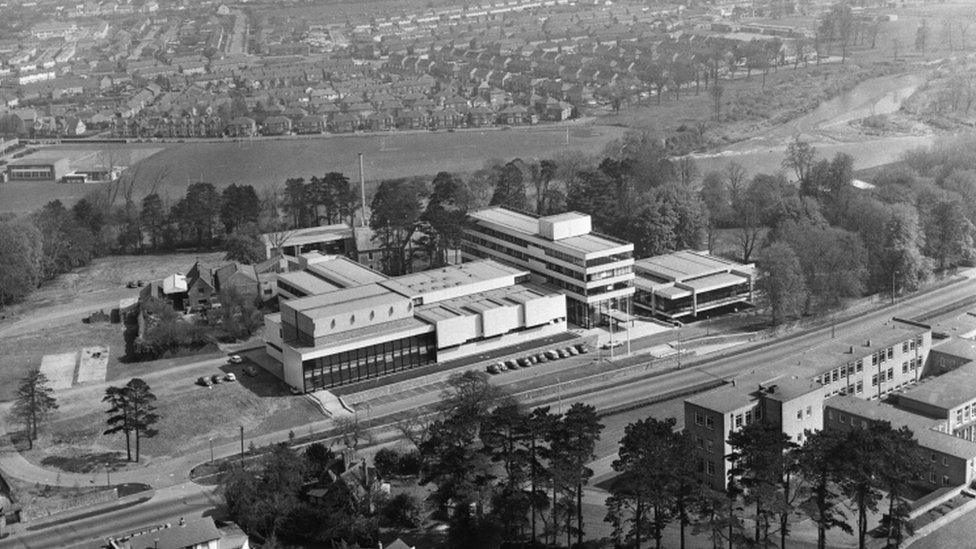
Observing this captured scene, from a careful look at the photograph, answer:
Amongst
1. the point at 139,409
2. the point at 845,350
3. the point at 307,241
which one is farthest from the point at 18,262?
the point at 845,350

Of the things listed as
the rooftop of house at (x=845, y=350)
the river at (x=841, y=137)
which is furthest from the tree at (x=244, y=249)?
the river at (x=841, y=137)

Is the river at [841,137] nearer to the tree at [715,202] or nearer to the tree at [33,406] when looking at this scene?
the tree at [715,202]

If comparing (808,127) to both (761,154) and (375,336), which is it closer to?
(761,154)

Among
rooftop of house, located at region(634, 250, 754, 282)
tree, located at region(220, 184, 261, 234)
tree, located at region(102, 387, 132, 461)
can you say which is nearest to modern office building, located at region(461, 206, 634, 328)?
rooftop of house, located at region(634, 250, 754, 282)

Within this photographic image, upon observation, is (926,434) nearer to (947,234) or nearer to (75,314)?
(947,234)

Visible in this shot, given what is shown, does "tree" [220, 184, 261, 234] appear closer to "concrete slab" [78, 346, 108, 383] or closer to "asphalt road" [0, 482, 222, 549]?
"concrete slab" [78, 346, 108, 383]

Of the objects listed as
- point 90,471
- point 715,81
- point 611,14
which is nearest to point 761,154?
point 715,81

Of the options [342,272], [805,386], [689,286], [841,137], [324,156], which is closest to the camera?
[805,386]
